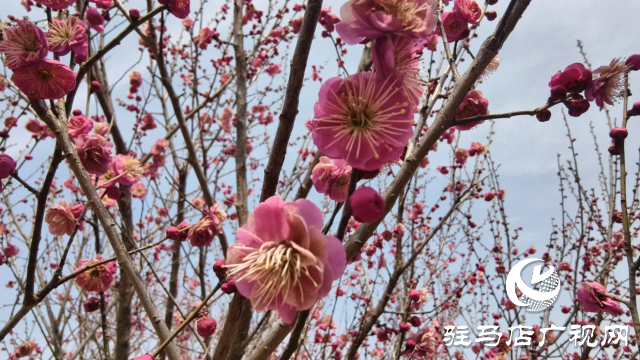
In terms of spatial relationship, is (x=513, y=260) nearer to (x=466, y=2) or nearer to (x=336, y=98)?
(x=466, y=2)

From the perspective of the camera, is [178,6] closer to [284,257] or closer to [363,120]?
[363,120]

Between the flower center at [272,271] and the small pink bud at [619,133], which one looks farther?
the small pink bud at [619,133]

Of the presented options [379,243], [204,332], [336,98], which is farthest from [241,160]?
[336,98]

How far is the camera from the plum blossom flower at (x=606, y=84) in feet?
3.87

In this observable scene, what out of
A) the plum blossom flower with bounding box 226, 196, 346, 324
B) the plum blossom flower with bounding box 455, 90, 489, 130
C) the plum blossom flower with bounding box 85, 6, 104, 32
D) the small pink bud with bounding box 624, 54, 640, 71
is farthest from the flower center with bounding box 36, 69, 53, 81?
the small pink bud with bounding box 624, 54, 640, 71

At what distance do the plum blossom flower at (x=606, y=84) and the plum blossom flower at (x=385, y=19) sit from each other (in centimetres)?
63

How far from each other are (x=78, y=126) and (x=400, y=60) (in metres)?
1.72

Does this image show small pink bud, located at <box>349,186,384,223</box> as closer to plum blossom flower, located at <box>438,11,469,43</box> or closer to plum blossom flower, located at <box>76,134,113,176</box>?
plum blossom flower, located at <box>438,11,469,43</box>

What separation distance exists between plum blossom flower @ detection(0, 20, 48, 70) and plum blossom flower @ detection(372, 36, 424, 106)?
1285mm

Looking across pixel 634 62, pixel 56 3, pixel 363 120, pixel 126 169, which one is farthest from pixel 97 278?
pixel 634 62

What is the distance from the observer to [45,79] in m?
1.56

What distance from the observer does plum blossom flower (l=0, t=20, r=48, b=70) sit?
1481mm

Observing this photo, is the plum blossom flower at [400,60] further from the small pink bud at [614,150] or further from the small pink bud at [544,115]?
the small pink bud at [614,150]

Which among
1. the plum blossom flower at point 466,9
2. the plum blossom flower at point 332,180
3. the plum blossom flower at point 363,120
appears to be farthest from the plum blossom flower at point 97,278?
the plum blossom flower at point 466,9
